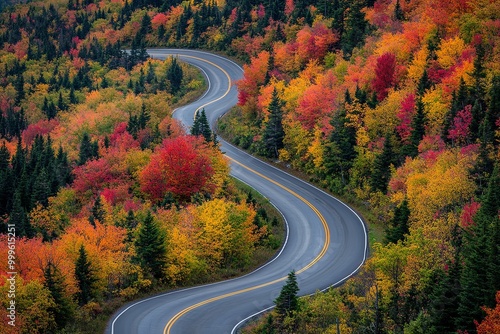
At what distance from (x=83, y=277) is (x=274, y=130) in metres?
42.1

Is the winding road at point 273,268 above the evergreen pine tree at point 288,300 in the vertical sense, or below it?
below

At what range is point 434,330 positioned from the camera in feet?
123

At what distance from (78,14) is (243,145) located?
103416 millimetres

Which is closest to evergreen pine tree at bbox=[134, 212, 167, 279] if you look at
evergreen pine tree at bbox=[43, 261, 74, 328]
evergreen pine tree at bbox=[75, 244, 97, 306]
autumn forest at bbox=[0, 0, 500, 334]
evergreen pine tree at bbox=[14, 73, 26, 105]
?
autumn forest at bbox=[0, 0, 500, 334]

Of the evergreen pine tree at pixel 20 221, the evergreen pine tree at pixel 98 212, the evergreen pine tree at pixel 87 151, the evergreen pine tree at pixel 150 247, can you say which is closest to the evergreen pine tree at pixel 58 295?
the evergreen pine tree at pixel 150 247

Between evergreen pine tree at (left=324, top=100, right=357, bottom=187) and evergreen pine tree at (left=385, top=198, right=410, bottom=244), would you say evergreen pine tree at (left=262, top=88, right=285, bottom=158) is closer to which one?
evergreen pine tree at (left=324, top=100, right=357, bottom=187)

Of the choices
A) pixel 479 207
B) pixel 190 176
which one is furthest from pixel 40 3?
pixel 479 207

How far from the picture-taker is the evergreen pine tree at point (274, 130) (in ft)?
273

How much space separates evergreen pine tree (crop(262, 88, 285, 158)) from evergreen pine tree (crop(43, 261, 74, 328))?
4447 cm

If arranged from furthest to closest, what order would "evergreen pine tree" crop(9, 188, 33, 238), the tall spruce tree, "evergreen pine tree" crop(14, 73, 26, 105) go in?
"evergreen pine tree" crop(14, 73, 26, 105), "evergreen pine tree" crop(9, 188, 33, 238), the tall spruce tree

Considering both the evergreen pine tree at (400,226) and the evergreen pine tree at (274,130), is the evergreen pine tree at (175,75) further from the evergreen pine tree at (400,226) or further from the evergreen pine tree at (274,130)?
the evergreen pine tree at (400,226)

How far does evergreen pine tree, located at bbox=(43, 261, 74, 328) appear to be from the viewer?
43688mm

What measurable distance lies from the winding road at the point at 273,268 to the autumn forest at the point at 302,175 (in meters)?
1.65

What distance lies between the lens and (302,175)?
80750mm
